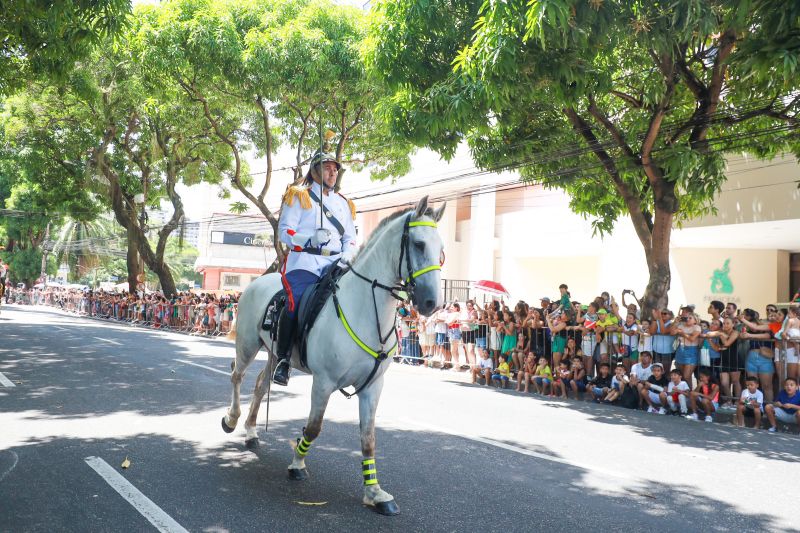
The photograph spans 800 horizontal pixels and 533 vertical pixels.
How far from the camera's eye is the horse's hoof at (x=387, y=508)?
4516mm

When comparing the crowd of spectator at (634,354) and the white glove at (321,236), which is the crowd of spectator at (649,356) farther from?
the white glove at (321,236)

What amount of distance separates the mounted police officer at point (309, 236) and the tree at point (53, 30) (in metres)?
4.78

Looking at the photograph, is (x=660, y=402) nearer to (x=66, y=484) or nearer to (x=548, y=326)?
(x=548, y=326)

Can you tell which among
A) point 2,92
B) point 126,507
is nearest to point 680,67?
point 126,507

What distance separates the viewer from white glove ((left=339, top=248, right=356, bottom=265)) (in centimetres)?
545

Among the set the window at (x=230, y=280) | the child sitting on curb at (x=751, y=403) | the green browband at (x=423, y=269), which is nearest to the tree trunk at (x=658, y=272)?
the child sitting on curb at (x=751, y=403)

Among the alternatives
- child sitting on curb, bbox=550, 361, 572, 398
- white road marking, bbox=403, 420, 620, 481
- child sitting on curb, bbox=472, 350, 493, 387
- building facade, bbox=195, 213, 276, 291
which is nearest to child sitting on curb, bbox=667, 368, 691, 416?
child sitting on curb, bbox=550, 361, 572, 398

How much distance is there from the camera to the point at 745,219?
51.6ft

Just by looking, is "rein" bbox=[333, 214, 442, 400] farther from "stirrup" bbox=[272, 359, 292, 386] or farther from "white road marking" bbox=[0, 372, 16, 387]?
"white road marking" bbox=[0, 372, 16, 387]

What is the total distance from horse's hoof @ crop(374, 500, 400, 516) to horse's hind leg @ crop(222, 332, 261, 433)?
243cm

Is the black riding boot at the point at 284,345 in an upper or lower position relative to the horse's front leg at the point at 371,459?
upper

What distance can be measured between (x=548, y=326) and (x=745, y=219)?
6734mm

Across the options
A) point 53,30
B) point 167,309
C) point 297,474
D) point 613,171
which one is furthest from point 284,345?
point 167,309

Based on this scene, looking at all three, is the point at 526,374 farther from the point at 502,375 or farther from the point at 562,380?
the point at 562,380
